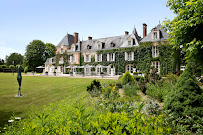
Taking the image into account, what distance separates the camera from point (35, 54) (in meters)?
43.6

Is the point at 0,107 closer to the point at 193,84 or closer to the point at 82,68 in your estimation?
the point at 193,84

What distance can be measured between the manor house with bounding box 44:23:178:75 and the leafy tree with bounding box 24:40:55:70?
29.5ft

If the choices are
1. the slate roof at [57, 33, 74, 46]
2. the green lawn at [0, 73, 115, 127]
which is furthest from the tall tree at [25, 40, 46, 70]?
the green lawn at [0, 73, 115, 127]

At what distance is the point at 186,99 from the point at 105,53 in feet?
82.9

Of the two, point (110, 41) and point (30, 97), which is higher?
point (110, 41)

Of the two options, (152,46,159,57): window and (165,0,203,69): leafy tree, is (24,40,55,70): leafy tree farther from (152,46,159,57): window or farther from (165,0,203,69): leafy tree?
(165,0,203,69): leafy tree

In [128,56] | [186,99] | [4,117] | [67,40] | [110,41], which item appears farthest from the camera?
[67,40]

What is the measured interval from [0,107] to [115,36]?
87.8 feet

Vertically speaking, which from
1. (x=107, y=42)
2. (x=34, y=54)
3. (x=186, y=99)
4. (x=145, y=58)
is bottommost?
(x=186, y=99)

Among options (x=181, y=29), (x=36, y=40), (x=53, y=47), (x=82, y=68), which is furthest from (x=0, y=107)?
(x=53, y=47)

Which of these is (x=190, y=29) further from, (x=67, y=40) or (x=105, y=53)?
(x=67, y=40)

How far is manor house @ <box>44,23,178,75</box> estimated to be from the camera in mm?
23181

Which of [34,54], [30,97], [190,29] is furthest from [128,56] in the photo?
[34,54]

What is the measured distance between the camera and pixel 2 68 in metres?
43.8
